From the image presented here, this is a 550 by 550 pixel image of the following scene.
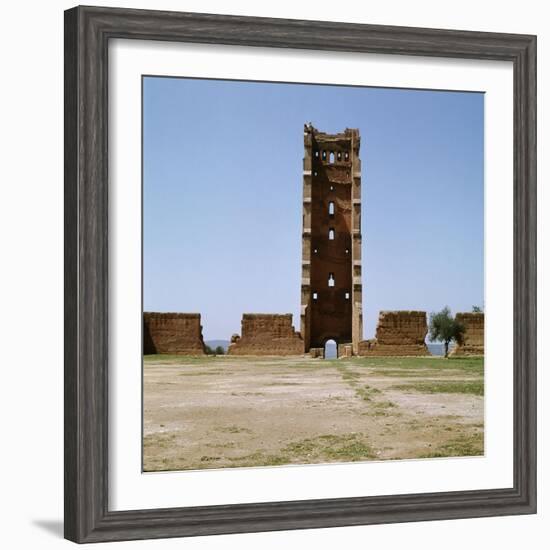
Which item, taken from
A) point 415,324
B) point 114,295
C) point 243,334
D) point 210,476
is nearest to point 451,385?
point 415,324

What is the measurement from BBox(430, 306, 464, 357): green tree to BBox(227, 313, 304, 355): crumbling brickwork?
1503mm

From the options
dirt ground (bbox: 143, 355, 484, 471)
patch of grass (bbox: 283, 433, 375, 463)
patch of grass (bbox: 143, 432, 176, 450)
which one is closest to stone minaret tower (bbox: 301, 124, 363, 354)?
dirt ground (bbox: 143, 355, 484, 471)

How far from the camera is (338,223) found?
1118 centimetres

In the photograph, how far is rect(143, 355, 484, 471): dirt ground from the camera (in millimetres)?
8109

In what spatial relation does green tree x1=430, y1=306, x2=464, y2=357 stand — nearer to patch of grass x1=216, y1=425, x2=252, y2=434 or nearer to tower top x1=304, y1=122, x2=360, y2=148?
tower top x1=304, y1=122, x2=360, y2=148

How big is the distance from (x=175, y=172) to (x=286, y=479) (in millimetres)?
3018

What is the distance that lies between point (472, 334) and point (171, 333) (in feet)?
9.12

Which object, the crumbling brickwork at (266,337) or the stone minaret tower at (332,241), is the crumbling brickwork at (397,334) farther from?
the crumbling brickwork at (266,337)

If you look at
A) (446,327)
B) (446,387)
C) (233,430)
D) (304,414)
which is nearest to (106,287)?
(233,430)

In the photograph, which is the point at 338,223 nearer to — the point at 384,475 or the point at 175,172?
the point at 175,172

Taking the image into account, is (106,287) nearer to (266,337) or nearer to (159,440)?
(159,440)

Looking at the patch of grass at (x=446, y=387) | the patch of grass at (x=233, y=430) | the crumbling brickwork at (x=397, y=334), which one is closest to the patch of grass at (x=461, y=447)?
the patch of grass at (x=446, y=387)

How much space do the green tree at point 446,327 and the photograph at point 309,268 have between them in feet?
0.13

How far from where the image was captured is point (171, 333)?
9555mm
